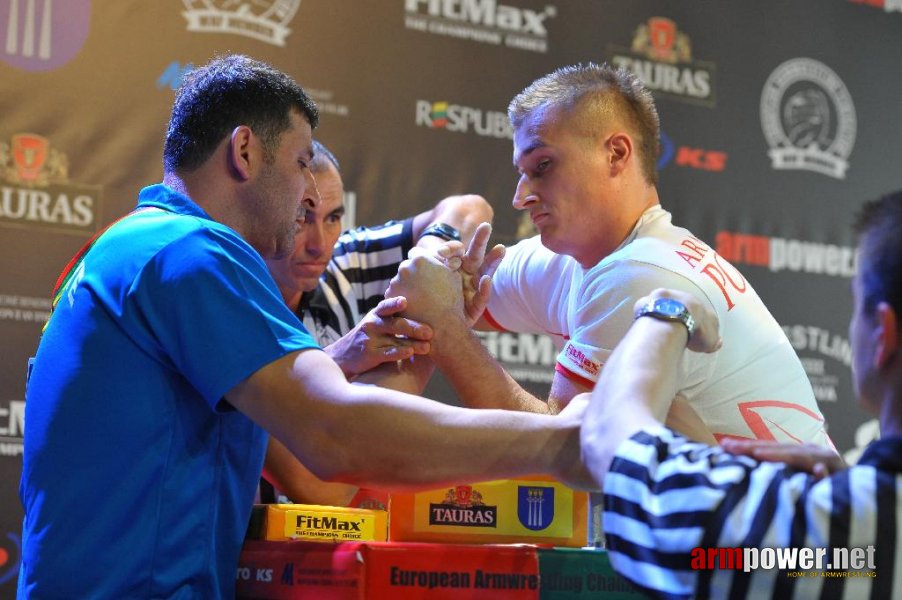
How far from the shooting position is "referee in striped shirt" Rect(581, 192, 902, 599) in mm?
924

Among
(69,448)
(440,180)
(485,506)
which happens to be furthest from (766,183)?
(69,448)

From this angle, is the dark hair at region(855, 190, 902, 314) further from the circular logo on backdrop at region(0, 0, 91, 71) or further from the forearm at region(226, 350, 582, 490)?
the circular logo on backdrop at region(0, 0, 91, 71)

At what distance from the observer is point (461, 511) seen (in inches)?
54.2

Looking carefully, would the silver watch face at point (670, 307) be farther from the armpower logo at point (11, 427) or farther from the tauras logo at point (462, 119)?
the tauras logo at point (462, 119)

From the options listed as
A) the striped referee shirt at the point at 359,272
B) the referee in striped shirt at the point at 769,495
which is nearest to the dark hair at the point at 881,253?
the referee in striped shirt at the point at 769,495

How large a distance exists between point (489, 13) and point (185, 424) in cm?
276

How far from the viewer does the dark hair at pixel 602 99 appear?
222 centimetres

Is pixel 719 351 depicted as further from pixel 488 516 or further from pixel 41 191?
pixel 41 191

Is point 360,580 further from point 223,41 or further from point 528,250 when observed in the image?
point 223,41

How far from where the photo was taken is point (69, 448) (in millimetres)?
1365

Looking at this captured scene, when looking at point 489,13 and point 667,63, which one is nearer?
point 489,13

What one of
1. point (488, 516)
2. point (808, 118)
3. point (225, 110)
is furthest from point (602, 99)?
point (808, 118)

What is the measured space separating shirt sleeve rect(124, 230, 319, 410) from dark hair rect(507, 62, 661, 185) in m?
1.03

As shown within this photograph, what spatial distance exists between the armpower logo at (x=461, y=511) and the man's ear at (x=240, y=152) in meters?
0.64
